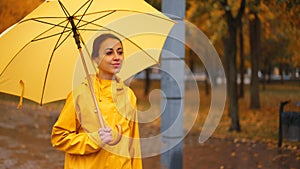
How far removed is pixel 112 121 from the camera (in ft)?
10.0

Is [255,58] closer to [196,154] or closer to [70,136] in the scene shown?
[196,154]

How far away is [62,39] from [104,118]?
3.38ft

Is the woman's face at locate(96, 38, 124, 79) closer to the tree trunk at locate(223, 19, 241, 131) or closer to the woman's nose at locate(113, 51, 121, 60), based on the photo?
the woman's nose at locate(113, 51, 121, 60)

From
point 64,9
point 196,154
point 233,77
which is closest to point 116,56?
point 64,9

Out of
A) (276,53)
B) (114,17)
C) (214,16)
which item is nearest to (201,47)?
(114,17)

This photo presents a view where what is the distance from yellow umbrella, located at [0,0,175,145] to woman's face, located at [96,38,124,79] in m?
0.38

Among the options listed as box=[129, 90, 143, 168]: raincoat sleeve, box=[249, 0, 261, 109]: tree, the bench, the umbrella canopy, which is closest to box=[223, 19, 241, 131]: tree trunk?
the bench

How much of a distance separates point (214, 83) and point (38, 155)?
6.96 metres

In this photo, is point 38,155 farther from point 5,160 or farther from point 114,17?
point 114,17

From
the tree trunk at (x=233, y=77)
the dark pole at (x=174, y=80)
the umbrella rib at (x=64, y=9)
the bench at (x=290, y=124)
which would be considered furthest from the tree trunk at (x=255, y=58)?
the umbrella rib at (x=64, y=9)

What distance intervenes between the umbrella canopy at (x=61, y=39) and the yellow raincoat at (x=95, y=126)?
572 mm

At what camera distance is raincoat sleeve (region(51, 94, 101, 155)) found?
3.04 m

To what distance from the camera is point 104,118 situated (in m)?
3.04

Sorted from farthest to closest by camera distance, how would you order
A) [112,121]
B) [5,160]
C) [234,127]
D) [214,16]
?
[214,16]
[234,127]
[5,160]
[112,121]
